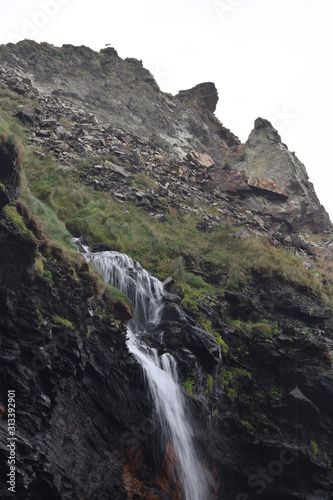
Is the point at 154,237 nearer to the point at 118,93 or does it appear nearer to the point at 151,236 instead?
the point at 151,236

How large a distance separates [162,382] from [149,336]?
1.39 metres

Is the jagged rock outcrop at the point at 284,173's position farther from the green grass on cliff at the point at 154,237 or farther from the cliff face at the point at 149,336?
the green grass on cliff at the point at 154,237

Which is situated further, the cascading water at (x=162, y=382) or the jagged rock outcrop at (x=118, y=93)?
the jagged rock outcrop at (x=118, y=93)

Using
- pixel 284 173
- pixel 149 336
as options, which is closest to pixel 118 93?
pixel 284 173

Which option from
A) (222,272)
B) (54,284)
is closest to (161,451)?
(54,284)

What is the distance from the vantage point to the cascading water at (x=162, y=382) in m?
6.92

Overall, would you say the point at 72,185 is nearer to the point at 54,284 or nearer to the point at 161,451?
the point at 54,284

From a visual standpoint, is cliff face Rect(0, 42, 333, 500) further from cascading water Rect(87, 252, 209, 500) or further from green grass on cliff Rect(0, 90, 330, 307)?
cascading water Rect(87, 252, 209, 500)

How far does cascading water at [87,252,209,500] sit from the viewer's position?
22.7 ft

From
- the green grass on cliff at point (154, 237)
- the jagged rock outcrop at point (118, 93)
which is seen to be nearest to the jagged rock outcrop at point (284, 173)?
the jagged rock outcrop at point (118, 93)

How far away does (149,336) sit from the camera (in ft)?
28.4

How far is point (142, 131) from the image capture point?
28.7 meters

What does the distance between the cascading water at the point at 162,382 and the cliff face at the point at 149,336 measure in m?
0.29

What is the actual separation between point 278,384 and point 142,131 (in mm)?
23694
